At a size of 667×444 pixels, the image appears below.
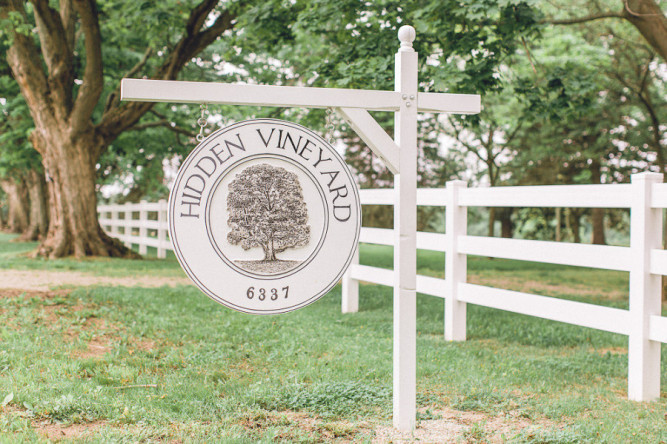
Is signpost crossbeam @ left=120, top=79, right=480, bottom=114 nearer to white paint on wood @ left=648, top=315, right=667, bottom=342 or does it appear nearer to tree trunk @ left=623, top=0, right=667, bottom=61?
white paint on wood @ left=648, top=315, right=667, bottom=342

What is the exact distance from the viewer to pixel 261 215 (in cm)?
363

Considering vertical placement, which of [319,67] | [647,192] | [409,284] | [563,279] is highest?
[319,67]

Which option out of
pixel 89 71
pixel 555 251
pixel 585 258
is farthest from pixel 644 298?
pixel 89 71

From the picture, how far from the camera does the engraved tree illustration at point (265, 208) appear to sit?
3.60 m

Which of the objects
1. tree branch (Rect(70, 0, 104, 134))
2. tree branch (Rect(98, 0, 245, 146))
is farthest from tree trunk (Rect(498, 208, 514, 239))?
tree branch (Rect(70, 0, 104, 134))

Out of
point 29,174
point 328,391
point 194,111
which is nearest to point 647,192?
point 328,391

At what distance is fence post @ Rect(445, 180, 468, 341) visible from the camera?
6.66 meters

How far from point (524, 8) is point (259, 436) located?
6.30m

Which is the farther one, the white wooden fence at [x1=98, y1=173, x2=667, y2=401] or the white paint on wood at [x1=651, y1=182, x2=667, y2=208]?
the white wooden fence at [x1=98, y1=173, x2=667, y2=401]

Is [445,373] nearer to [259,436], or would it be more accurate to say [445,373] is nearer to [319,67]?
[259,436]

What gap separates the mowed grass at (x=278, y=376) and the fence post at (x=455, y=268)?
0.64ft

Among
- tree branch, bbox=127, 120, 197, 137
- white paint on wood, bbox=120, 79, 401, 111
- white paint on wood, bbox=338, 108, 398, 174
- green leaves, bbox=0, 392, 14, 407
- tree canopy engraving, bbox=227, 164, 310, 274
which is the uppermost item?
tree branch, bbox=127, 120, 197, 137

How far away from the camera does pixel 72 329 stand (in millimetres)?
6305

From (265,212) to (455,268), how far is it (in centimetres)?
356
